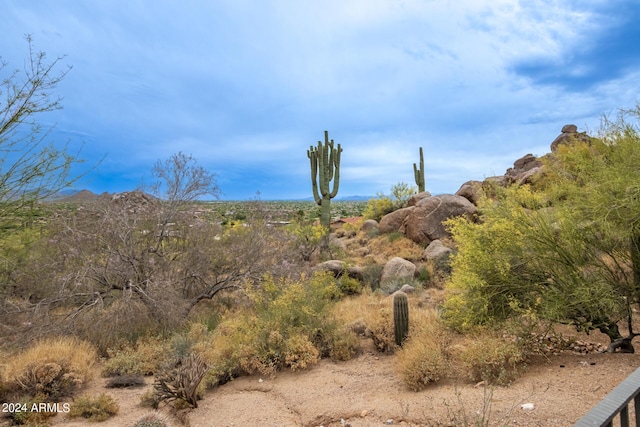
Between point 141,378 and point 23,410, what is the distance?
187 centimetres

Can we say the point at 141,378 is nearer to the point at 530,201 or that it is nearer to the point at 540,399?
the point at 540,399

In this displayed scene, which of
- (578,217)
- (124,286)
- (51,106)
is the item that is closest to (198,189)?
(124,286)

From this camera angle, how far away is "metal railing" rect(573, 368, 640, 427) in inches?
71.1

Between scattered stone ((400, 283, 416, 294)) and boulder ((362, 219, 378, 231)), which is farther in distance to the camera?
boulder ((362, 219, 378, 231))

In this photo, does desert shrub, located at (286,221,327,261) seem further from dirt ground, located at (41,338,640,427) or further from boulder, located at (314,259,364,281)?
dirt ground, located at (41,338,640,427)

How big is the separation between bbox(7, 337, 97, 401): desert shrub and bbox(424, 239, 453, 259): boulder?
1093 centimetres

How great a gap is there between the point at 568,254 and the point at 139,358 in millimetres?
7905

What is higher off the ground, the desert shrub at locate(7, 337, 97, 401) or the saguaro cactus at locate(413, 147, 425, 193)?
the saguaro cactus at locate(413, 147, 425, 193)

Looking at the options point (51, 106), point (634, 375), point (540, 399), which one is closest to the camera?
point (634, 375)

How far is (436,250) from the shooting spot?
15.2 metres

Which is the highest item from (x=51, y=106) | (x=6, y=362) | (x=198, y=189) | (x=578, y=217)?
(x=51, y=106)

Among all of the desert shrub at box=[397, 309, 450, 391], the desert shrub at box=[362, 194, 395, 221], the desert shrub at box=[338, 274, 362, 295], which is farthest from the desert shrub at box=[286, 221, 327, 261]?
the desert shrub at box=[397, 309, 450, 391]

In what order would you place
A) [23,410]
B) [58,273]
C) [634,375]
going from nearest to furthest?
[634,375], [23,410], [58,273]

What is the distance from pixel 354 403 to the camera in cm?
593
